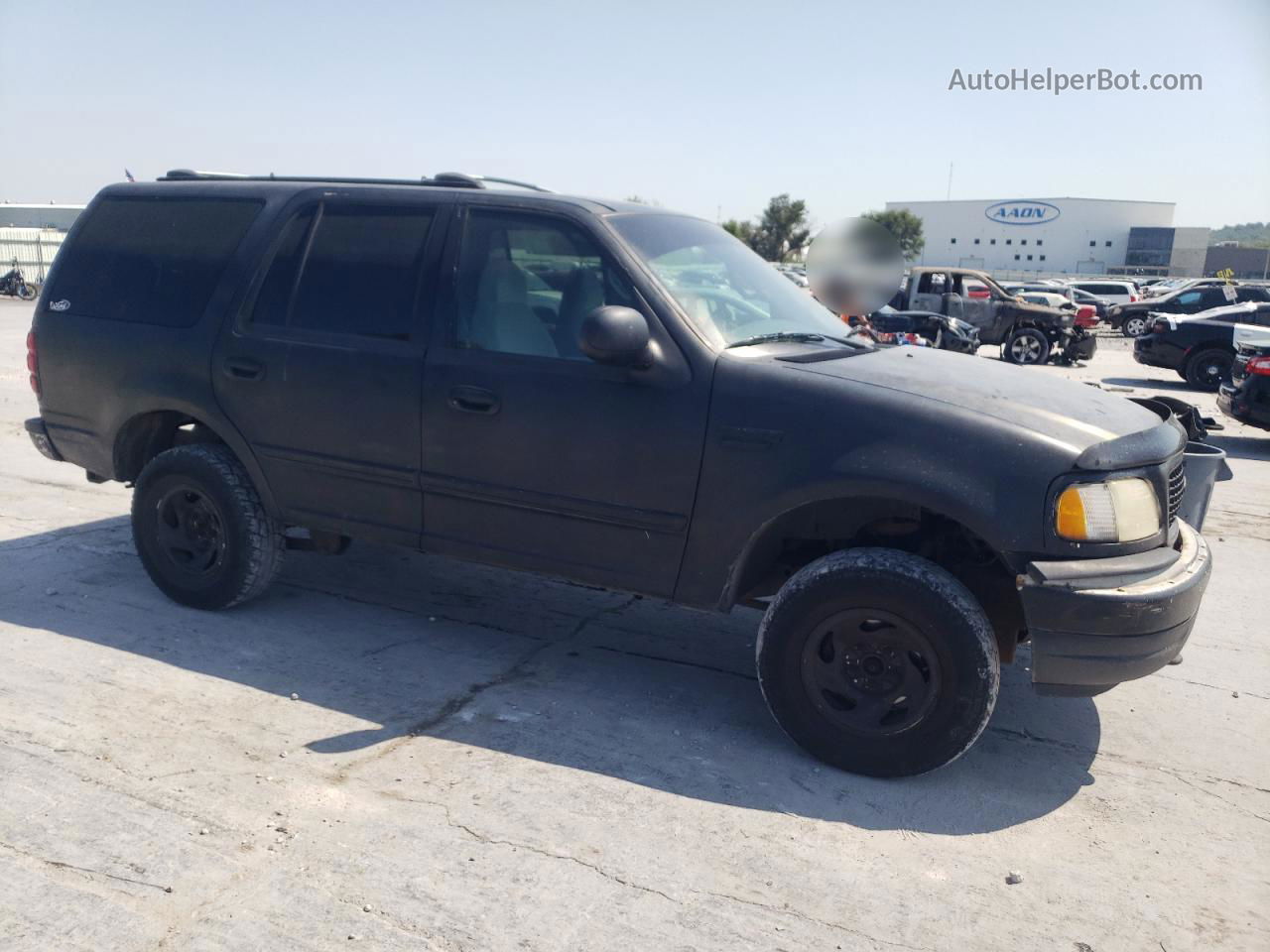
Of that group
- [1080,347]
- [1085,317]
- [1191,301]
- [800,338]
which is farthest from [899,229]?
[1191,301]

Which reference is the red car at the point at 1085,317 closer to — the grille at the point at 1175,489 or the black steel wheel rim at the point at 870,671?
the grille at the point at 1175,489

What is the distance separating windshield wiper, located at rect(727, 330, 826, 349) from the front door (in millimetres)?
328

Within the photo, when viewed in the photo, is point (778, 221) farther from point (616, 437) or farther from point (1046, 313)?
point (616, 437)

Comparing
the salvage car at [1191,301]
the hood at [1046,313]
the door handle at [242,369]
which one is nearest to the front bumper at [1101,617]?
the door handle at [242,369]

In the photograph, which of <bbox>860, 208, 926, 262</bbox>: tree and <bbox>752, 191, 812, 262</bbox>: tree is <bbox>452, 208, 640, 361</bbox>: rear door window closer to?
<bbox>860, 208, 926, 262</bbox>: tree

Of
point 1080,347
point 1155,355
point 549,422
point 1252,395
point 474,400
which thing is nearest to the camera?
point 549,422

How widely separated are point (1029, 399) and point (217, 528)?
356 centimetres

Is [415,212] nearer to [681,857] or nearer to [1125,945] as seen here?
[681,857]

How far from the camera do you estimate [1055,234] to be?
9181 cm

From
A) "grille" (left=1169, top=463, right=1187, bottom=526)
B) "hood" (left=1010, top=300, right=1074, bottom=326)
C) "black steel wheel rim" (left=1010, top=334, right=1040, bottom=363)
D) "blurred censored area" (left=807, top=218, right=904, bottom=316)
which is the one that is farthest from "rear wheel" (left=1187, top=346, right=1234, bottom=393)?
"grille" (left=1169, top=463, right=1187, bottom=526)

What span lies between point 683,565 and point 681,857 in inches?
43.7

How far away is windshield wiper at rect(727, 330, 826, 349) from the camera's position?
3994mm

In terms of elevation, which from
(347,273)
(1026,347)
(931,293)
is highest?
(347,273)

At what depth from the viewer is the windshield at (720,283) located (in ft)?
13.2
